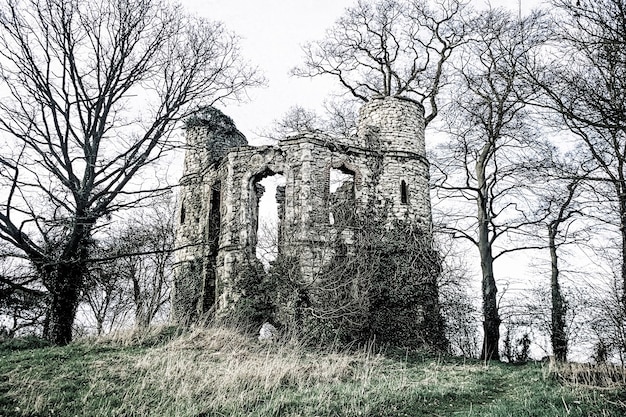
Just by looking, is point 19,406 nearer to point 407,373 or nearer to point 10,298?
point 10,298

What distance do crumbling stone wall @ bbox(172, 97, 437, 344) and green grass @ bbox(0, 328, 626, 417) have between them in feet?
18.6

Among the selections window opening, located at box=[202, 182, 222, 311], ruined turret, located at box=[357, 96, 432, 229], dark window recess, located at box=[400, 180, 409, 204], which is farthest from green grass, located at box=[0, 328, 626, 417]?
dark window recess, located at box=[400, 180, 409, 204]

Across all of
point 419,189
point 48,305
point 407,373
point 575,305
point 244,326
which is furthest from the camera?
point 419,189

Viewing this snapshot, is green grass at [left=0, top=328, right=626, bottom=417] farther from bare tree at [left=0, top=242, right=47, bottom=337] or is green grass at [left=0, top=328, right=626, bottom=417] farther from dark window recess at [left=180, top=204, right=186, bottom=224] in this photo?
dark window recess at [left=180, top=204, right=186, bottom=224]

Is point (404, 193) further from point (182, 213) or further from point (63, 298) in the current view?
point (63, 298)

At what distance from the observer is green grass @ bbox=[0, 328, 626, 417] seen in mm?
7633

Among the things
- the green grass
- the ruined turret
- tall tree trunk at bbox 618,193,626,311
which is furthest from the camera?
the ruined turret

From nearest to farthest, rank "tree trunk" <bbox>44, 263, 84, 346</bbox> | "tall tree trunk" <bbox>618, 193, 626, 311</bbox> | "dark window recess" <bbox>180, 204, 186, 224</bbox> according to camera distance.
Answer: "tall tree trunk" <bbox>618, 193, 626, 311</bbox>
"tree trunk" <bbox>44, 263, 84, 346</bbox>
"dark window recess" <bbox>180, 204, 186, 224</bbox>

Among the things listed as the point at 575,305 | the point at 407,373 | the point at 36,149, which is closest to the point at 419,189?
the point at 575,305

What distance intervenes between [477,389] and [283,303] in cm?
782

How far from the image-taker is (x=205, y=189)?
20.6 m

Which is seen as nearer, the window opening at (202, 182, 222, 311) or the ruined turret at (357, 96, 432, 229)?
the window opening at (202, 182, 222, 311)

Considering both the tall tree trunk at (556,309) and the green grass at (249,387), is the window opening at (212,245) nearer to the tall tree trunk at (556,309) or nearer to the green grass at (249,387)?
the green grass at (249,387)

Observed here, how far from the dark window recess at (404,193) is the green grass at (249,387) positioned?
8048mm
